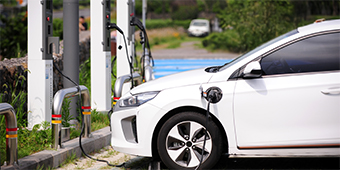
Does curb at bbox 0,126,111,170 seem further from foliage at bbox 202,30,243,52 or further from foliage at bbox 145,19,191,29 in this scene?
foliage at bbox 145,19,191,29

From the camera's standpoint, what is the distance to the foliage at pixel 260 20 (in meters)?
24.4

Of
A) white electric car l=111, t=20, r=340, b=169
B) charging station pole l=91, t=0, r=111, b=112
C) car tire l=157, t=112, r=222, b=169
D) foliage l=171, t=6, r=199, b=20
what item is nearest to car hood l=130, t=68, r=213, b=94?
white electric car l=111, t=20, r=340, b=169

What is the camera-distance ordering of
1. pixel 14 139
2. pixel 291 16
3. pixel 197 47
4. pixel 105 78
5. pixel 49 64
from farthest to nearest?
1. pixel 197 47
2. pixel 291 16
3. pixel 105 78
4. pixel 49 64
5. pixel 14 139

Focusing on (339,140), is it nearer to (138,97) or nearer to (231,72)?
(231,72)

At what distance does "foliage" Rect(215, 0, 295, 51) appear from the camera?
24438 millimetres

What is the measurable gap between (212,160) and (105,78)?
412 centimetres

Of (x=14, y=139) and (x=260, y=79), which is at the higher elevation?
(x=260, y=79)

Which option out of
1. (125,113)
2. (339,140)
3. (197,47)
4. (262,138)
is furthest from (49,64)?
(197,47)

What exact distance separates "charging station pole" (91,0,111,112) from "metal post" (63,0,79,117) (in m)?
1.60

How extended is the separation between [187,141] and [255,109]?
2.58 ft

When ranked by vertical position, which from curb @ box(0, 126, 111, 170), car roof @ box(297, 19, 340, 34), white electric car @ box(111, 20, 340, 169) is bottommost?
curb @ box(0, 126, 111, 170)

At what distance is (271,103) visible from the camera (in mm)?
4535

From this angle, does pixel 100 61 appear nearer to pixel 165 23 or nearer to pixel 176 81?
pixel 176 81

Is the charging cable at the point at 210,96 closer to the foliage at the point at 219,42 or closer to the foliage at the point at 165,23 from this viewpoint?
the foliage at the point at 219,42
